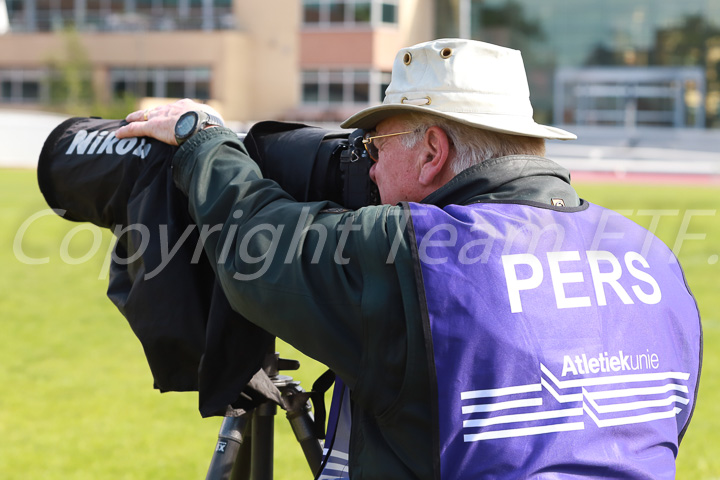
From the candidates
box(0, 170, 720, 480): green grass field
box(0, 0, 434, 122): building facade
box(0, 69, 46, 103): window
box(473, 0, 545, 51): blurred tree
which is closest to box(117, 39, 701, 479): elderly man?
box(0, 170, 720, 480): green grass field

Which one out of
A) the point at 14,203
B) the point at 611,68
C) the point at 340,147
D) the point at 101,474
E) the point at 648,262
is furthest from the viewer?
the point at 611,68

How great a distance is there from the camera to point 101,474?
425 cm

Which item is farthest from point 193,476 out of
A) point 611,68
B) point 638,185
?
point 611,68

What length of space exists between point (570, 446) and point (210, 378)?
2.92 ft

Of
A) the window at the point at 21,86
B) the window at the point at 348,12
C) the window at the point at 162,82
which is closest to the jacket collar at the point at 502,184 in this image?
the window at the point at 348,12

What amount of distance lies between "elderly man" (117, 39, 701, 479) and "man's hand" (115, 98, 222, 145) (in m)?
0.06

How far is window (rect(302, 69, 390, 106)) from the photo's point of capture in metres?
40.3

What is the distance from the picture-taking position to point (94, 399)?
18.0 feet

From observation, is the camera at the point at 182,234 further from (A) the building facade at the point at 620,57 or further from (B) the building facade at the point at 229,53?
(A) the building facade at the point at 620,57

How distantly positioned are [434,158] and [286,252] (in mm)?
453

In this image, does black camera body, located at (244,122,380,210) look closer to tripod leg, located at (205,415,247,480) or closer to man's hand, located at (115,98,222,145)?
man's hand, located at (115,98,222,145)

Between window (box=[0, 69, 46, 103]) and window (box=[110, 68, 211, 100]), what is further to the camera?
window (box=[0, 69, 46, 103])

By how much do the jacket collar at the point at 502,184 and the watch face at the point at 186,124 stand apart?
63 centimetres

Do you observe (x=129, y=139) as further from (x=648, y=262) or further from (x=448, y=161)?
(x=648, y=262)
